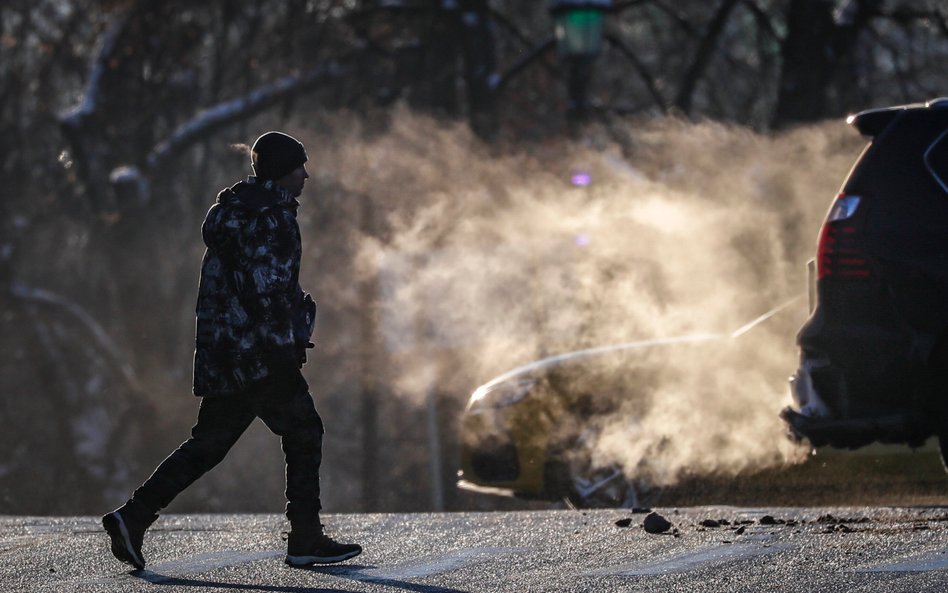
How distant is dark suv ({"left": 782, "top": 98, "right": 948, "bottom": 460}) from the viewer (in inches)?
297

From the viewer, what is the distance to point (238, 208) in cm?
660

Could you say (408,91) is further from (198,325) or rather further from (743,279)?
(198,325)

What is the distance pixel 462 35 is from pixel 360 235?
3.14 m

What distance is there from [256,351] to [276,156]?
2.38ft

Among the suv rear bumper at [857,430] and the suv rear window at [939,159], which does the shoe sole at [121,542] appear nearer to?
the suv rear bumper at [857,430]

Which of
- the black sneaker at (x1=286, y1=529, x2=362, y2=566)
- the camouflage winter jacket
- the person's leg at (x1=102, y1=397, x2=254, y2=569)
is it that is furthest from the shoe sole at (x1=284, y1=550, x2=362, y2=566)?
the camouflage winter jacket

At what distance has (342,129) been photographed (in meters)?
20.9

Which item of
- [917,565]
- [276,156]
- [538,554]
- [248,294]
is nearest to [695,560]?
[538,554]

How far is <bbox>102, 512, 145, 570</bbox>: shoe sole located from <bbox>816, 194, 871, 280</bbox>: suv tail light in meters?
3.14

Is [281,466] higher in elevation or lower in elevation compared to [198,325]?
lower

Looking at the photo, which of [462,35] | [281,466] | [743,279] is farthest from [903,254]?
[281,466]

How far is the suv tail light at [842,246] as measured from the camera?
25.2 feet

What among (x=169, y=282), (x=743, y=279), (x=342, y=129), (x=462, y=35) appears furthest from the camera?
(x=169, y=282)

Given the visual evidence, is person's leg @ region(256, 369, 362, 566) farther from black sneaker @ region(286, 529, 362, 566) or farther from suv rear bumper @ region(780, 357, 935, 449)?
suv rear bumper @ region(780, 357, 935, 449)
